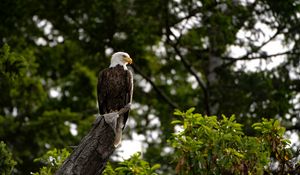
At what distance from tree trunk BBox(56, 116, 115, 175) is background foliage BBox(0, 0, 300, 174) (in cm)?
692

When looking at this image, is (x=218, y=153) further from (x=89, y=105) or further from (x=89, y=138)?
(x=89, y=105)

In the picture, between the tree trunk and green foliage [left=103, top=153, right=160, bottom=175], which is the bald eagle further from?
the tree trunk

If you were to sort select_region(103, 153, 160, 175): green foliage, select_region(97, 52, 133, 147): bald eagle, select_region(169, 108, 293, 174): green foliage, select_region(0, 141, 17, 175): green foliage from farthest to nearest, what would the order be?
select_region(97, 52, 133, 147): bald eagle
select_region(0, 141, 17, 175): green foliage
select_region(103, 153, 160, 175): green foliage
select_region(169, 108, 293, 174): green foliage

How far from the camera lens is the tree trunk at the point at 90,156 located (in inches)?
251

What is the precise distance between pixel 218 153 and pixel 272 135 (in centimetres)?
64

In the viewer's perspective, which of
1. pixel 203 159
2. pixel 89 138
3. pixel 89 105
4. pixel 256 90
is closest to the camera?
pixel 89 138

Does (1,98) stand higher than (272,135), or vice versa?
(1,98)

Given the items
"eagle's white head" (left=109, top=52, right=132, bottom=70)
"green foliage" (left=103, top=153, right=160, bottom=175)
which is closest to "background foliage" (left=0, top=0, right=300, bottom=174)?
"eagle's white head" (left=109, top=52, right=132, bottom=70)

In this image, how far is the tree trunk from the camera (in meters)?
6.37

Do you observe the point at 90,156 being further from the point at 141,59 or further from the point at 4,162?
the point at 141,59

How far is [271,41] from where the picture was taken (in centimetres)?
1527

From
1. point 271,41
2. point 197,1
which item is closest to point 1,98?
point 197,1

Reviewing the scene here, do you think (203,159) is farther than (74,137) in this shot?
No

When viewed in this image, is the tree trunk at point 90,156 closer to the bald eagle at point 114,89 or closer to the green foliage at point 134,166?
the green foliage at point 134,166
